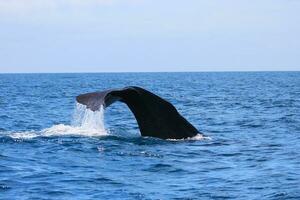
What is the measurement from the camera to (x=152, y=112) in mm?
15031

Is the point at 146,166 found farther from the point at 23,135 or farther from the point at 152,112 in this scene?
the point at 23,135

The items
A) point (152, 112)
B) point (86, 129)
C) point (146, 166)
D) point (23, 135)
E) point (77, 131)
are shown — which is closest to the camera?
point (146, 166)

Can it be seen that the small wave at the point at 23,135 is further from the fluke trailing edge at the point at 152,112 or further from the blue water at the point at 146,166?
the fluke trailing edge at the point at 152,112

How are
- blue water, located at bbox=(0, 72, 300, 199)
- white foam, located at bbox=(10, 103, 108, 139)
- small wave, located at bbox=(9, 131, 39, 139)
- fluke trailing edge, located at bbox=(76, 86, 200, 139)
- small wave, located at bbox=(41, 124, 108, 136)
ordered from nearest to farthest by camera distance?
blue water, located at bbox=(0, 72, 300, 199) → fluke trailing edge, located at bbox=(76, 86, 200, 139) → small wave, located at bbox=(9, 131, 39, 139) → white foam, located at bbox=(10, 103, 108, 139) → small wave, located at bbox=(41, 124, 108, 136)

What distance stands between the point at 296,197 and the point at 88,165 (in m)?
4.35

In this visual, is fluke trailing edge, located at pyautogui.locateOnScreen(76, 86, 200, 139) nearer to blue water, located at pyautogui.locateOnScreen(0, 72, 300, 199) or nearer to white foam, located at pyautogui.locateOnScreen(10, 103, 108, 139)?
blue water, located at pyautogui.locateOnScreen(0, 72, 300, 199)

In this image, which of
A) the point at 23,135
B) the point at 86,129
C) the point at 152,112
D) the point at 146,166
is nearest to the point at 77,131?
the point at 86,129

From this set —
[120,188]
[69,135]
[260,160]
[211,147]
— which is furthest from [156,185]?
[69,135]

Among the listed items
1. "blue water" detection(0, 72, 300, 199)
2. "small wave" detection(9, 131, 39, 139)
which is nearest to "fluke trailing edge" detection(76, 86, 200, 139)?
"blue water" detection(0, 72, 300, 199)

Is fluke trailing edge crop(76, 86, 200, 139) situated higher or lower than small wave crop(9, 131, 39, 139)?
higher

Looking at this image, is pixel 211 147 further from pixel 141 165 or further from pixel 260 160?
pixel 141 165

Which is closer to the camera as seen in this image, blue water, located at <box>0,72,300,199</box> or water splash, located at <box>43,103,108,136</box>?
blue water, located at <box>0,72,300,199</box>

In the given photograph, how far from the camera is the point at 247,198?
1001 cm

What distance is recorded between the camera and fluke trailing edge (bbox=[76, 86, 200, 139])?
14.7m
